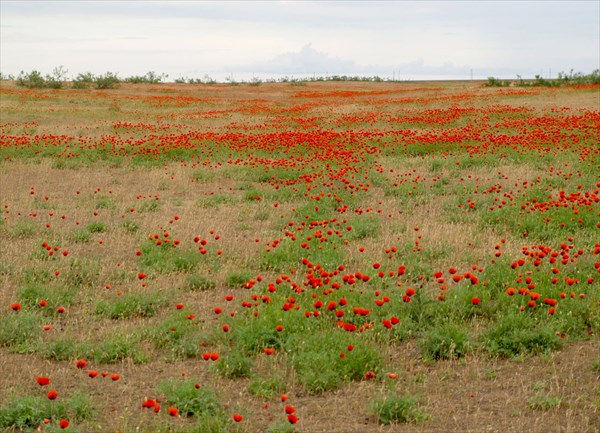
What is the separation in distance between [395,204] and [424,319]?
5.78 metres

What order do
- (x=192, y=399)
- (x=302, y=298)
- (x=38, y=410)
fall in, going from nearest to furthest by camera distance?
1. (x=38, y=410)
2. (x=192, y=399)
3. (x=302, y=298)

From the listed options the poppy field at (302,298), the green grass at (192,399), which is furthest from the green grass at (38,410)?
the green grass at (192,399)

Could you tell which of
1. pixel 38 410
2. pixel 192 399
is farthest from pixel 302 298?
pixel 38 410

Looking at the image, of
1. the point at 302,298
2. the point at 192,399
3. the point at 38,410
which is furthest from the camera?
the point at 302,298

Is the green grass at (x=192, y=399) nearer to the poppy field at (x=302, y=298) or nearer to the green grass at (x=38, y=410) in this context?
the poppy field at (x=302, y=298)

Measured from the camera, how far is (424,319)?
21.8 ft

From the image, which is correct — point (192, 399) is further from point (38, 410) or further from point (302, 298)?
point (302, 298)

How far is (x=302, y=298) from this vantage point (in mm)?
7148

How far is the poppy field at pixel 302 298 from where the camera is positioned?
5105mm

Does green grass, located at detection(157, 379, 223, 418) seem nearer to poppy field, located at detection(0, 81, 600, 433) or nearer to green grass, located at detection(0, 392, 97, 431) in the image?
poppy field, located at detection(0, 81, 600, 433)

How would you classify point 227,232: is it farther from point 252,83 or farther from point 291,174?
point 252,83

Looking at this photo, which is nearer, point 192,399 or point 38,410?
point 38,410

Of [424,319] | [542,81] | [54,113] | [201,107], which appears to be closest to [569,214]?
[424,319]

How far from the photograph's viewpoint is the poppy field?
511 centimetres
